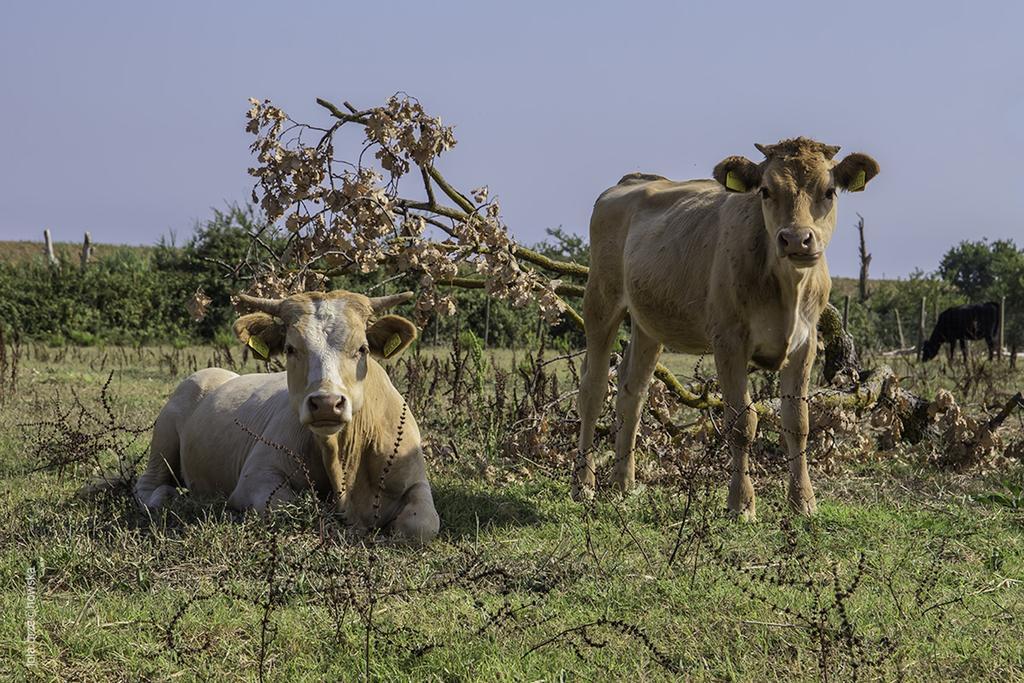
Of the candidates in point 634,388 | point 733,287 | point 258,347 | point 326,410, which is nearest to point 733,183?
point 733,287

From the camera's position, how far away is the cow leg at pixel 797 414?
6424 millimetres

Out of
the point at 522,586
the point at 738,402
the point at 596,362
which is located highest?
the point at 596,362

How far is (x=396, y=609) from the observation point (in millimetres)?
4363

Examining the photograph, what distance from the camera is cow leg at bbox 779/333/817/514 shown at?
21.1 ft

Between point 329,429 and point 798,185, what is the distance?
2.95m

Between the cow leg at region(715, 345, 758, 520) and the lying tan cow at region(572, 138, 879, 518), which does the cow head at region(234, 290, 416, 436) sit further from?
the cow leg at region(715, 345, 758, 520)

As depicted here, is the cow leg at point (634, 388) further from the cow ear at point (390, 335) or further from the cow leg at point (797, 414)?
the cow ear at point (390, 335)

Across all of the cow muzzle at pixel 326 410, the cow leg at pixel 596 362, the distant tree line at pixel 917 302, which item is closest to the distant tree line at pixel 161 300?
the distant tree line at pixel 917 302

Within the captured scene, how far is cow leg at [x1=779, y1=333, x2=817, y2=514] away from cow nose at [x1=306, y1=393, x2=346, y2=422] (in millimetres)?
2824

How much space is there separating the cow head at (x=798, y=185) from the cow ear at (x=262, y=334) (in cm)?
276

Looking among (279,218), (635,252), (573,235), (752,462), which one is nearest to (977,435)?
(752,462)

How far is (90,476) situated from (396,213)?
2.89 meters

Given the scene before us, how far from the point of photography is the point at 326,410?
5.11 metres

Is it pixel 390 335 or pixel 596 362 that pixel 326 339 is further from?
pixel 596 362
